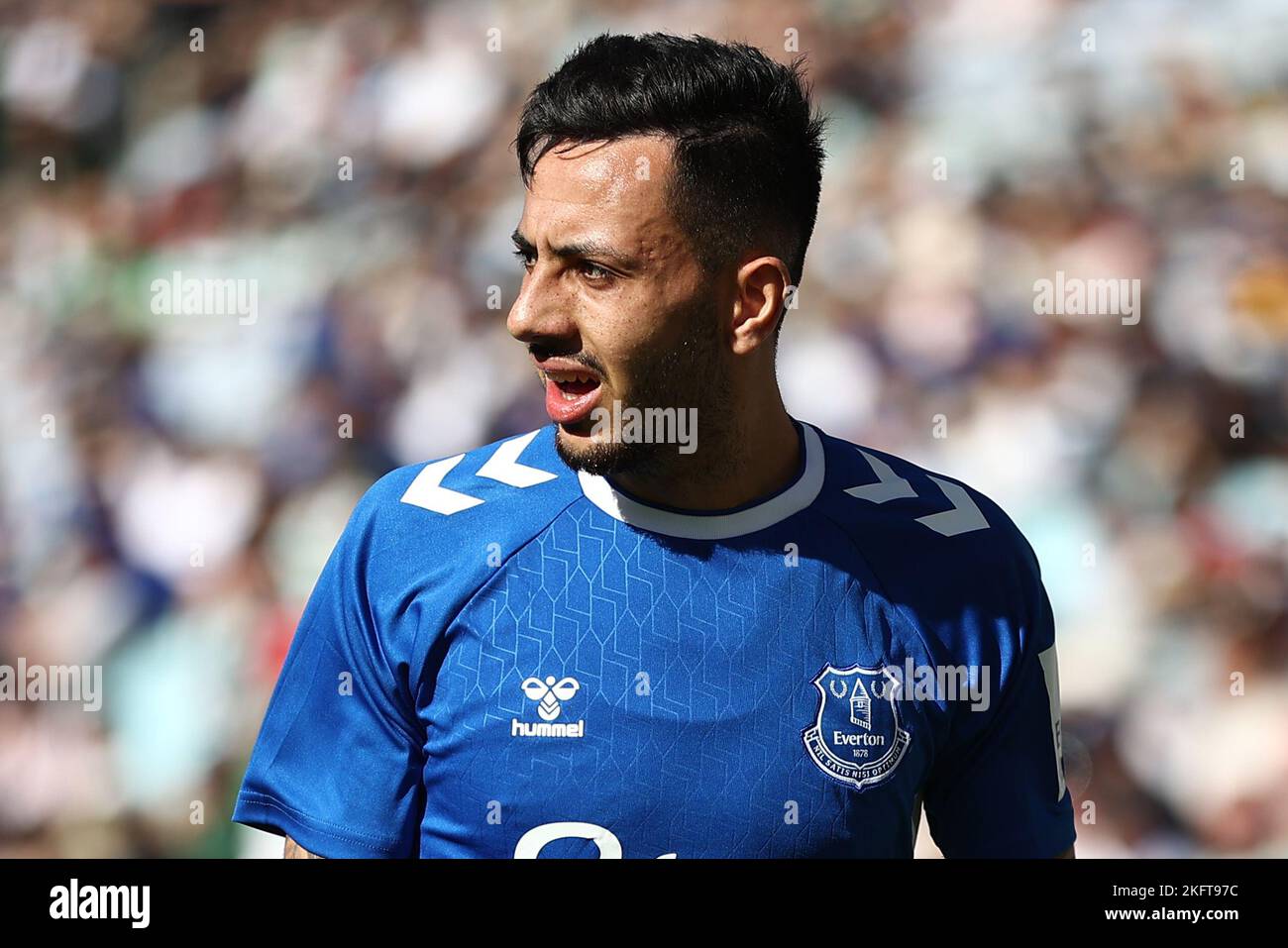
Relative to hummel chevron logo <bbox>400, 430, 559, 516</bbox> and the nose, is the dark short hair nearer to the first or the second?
the nose

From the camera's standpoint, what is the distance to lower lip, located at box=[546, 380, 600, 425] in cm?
155

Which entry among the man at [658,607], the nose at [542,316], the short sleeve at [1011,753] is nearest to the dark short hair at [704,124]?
the man at [658,607]

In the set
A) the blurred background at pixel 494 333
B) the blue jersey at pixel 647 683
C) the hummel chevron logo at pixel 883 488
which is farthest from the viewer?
the blurred background at pixel 494 333

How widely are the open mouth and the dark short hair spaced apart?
0.21m

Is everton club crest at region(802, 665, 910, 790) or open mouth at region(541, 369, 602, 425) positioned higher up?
open mouth at region(541, 369, 602, 425)

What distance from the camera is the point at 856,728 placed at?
5.06ft

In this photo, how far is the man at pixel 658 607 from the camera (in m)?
1.50

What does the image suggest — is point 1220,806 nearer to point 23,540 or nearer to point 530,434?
point 530,434

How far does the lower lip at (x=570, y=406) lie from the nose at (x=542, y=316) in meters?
0.07

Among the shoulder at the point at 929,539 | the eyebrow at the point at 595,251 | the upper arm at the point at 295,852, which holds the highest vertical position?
the eyebrow at the point at 595,251

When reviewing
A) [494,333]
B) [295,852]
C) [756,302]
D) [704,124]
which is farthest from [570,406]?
[494,333]

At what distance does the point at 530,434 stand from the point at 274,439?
1857 millimetres

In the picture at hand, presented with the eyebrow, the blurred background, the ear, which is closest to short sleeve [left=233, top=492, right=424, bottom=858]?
the eyebrow

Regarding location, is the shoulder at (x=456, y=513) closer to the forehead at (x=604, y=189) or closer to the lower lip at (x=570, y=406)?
the lower lip at (x=570, y=406)
